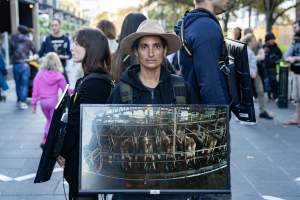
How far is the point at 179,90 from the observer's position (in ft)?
9.86

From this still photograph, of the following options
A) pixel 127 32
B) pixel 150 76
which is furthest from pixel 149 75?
pixel 127 32

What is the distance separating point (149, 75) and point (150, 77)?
0.04 feet

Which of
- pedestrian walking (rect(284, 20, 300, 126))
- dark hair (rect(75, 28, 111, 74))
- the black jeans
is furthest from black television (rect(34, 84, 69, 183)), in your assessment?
the black jeans

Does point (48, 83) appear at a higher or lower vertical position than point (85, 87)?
lower

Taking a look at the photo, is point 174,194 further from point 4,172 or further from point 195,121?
point 4,172

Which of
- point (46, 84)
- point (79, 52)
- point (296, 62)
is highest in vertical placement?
point (79, 52)

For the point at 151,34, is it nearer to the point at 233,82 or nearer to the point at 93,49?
the point at 93,49

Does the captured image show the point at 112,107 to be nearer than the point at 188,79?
Yes

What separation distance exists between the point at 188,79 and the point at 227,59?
33 cm

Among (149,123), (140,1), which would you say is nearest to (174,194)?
(149,123)

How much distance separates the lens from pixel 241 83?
3.64 metres

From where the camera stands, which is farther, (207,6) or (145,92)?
(207,6)

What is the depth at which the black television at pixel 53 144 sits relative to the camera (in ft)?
9.73

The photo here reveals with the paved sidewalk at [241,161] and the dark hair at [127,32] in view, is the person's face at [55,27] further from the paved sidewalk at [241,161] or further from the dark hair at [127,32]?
the dark hair at [127,32]
